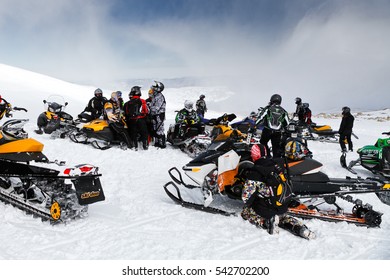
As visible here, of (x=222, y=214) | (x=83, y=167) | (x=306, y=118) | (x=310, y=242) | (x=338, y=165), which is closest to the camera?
(x=310, y=242)

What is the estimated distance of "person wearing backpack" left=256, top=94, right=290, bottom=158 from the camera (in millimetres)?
6988

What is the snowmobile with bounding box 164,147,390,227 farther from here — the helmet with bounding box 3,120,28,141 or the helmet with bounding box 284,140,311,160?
the helmet with bounding box 3,120,28,141

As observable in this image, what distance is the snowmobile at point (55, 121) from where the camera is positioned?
8.83 m

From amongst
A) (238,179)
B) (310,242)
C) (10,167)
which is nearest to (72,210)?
(10,167)

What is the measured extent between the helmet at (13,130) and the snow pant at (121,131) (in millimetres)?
3694

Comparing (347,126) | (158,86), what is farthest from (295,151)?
(347,126)

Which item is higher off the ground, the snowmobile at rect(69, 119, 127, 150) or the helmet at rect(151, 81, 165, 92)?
the helmet at rect(151, 81, 165, 92)

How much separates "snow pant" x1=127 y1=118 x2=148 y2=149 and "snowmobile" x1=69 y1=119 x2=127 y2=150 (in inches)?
10.9

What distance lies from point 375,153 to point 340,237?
3.97 meters

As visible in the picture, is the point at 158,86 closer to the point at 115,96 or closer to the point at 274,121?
the point at 115,96

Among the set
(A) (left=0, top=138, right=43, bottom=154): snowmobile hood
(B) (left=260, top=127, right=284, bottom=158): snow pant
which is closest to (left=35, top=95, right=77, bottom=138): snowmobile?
(A) (left=0, top=138, right=43, bottom=154): snowmobile hood
